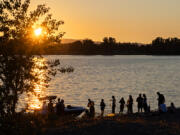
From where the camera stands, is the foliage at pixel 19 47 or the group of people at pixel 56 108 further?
the group of people at pixel 56 108

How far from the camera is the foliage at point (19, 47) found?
12750 millimetres

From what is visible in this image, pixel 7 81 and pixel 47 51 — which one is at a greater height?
pixel 47 51

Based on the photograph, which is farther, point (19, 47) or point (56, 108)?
point (56, 108)

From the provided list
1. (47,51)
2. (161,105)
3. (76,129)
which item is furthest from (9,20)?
(161,105)

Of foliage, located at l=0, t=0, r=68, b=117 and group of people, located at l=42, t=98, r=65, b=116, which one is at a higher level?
foliage, located at l=0, t=0, r=68, b=117

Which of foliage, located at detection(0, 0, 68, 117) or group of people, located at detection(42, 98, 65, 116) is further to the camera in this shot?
group of people, located at detection(42, 98, 65, 116)

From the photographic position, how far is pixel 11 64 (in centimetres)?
1301

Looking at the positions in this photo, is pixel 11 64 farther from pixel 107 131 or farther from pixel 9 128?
pixel 107 131

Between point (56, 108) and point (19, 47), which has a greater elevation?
point (19, 47)

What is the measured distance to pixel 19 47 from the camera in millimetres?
16266

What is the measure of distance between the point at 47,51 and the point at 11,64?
637cm

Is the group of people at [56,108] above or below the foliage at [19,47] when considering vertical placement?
below

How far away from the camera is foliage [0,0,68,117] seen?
12750mm

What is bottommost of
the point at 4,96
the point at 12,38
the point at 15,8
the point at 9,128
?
the point at 9,128
